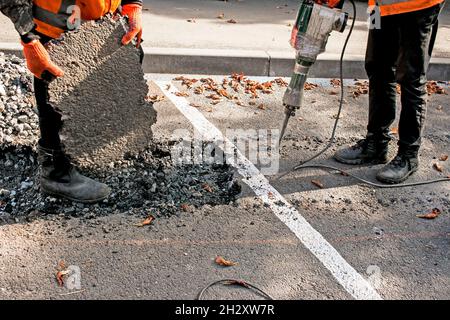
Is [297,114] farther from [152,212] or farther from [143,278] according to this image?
[143,278]

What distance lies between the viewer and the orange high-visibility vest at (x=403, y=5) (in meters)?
3.72

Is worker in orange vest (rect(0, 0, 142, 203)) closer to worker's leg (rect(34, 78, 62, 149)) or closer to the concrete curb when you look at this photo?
worker's leg (rect(34, 78, 62, 149))

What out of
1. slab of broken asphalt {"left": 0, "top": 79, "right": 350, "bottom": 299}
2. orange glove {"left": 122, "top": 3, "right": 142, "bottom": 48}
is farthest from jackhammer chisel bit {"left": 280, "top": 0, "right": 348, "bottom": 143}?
orange glove {"left": 122, "top": 3, "right": 142, "bottom": 48}

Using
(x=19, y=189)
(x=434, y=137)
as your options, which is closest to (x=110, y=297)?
(x=19, y=189)

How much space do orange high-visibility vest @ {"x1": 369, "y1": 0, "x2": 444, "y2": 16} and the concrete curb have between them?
2860 millimetres

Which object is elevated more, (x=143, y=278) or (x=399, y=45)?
(x=399, y=45)

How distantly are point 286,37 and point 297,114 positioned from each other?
2.55 meters

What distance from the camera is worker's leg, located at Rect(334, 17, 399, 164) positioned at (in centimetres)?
411

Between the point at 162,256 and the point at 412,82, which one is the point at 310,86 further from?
the point at 162,256

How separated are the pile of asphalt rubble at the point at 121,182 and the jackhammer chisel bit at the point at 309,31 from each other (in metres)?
0.92

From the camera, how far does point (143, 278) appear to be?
9.95 ft

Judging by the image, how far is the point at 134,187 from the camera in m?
3.86

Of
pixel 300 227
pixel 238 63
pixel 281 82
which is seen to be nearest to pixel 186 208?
pixel 300 227

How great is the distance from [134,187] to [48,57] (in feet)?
3.76
